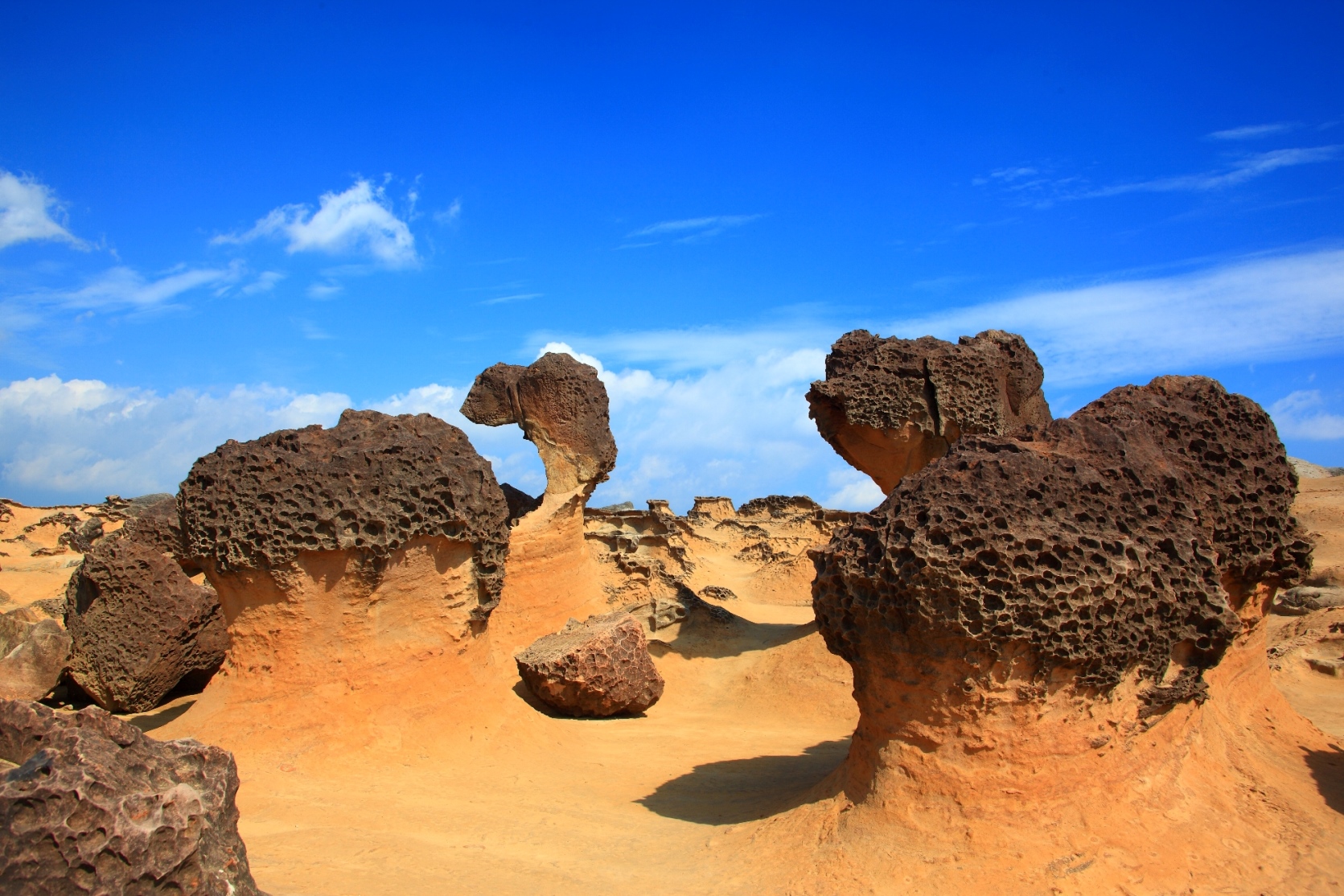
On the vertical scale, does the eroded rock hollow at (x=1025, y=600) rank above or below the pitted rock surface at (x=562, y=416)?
below

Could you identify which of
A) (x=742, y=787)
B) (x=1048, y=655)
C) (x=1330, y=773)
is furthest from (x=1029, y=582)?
(x=742, y=787)

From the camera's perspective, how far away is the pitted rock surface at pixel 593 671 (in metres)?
8.10

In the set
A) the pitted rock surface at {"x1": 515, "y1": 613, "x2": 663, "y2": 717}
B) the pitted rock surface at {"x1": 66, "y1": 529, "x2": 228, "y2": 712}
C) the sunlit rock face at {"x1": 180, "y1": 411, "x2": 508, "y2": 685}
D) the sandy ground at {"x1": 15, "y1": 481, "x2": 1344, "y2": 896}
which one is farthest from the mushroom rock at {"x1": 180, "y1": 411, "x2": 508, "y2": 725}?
the pitted rock surface at {"x1": 66, "y1": 529, "x2": 228, "y2": 712}

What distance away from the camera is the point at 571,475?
11.6 m

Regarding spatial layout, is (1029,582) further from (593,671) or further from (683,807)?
(593,671)

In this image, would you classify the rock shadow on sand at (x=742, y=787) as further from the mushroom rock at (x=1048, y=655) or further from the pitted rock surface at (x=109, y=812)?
the pitted rock surface at (x=109, y=812)

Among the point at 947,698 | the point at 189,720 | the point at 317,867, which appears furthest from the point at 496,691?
the point at 947,698

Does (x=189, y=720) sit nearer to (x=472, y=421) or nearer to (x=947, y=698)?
(x=947, y=698)

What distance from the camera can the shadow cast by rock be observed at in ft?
16.0

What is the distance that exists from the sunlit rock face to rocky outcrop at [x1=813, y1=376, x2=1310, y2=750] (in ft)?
10.1

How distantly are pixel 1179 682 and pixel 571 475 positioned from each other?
26.3 ft

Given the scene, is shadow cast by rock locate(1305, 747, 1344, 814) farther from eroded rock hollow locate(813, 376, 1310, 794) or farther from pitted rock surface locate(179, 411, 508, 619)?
pitted rock surface locate(179, 411, 508, 619)

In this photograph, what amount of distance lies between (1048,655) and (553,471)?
26.5 feet

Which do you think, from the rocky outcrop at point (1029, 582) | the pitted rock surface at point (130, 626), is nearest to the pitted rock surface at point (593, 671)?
the pitted rock surface at point (130, 626)
